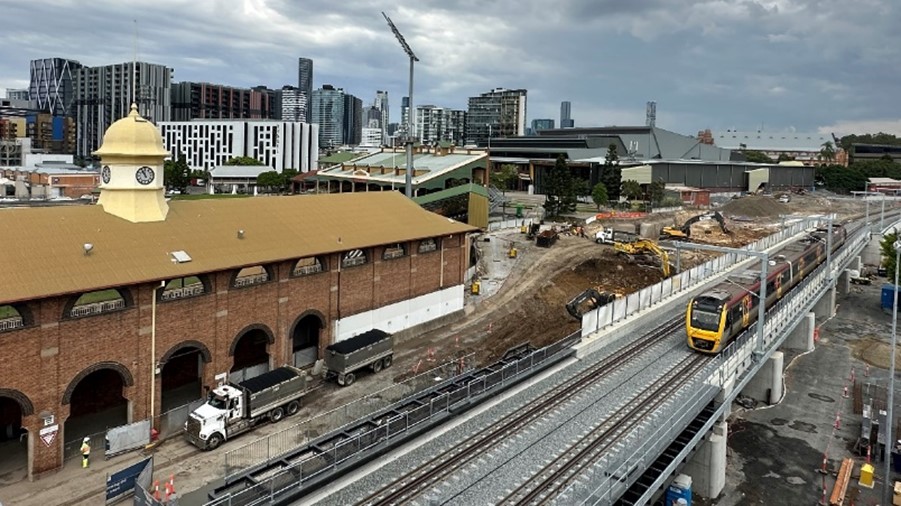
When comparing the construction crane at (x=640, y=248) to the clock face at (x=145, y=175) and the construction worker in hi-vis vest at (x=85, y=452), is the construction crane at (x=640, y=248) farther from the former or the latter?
the construction worker in hi-vis vest at (x=85, y=452)

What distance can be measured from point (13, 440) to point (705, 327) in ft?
125

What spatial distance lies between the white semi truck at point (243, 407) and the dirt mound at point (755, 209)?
12403 centimetres

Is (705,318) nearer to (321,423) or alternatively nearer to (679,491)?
(679,491)

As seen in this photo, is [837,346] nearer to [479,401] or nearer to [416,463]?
[479,401]

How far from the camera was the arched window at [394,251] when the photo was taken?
1835 inches

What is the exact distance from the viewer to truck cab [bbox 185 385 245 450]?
29.7m

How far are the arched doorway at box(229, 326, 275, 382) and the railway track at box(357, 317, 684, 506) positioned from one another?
15548 millimetres

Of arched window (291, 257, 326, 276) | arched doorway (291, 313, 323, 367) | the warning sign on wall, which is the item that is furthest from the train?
the warning sign on wall

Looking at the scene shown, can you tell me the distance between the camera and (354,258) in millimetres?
43750

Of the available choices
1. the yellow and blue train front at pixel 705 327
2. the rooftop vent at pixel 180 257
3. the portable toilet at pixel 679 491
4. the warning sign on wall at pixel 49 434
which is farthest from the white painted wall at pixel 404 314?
the portable toilet at pixel 679 491

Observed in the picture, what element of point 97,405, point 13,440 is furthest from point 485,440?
point 13,440

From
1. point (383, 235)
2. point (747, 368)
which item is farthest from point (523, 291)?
point (747, 368)

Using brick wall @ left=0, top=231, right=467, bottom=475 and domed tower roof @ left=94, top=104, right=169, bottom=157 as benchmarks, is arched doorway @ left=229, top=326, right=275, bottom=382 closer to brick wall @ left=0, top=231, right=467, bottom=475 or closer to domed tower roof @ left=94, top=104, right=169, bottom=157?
brick wall @ left=0, top=231, right=467, bottom=475

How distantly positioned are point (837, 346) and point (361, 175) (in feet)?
235
